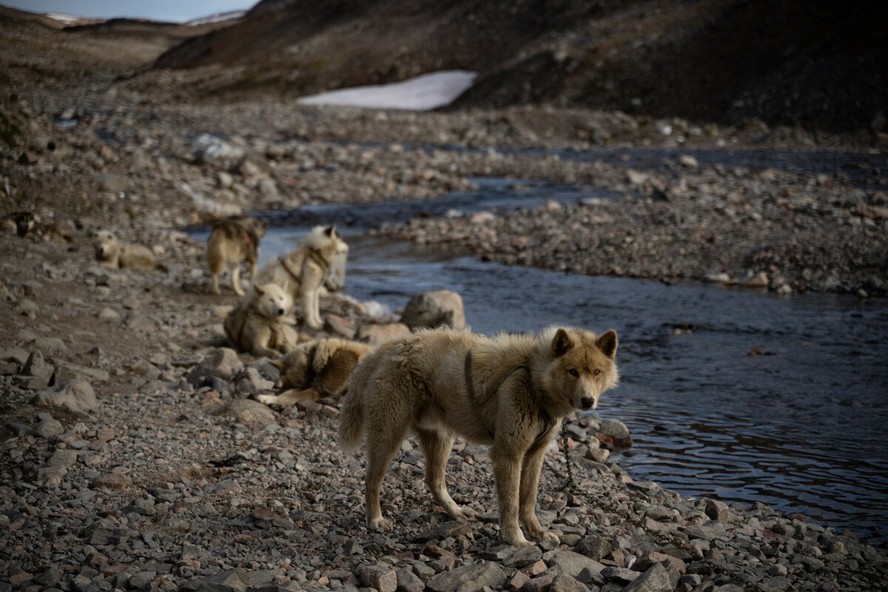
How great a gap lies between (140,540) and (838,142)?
33353mm

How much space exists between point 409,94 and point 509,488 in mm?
61560

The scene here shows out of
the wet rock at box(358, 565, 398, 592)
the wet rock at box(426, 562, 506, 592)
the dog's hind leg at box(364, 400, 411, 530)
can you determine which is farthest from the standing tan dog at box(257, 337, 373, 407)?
the wet rock at box(426, 562, 506, 592)

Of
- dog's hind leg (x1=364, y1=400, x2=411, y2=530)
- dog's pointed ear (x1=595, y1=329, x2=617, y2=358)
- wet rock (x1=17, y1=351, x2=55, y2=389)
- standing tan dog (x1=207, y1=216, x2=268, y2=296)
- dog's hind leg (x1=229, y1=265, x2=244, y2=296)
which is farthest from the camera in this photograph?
dog's hind leg (x1=229, y1=265, x2=244, y2=296)

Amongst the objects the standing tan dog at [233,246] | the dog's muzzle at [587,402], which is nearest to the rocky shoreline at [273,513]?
the dog's muzzle at [587,402]

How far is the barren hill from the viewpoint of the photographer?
39969 mm

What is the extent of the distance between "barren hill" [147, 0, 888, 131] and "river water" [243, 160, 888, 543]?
A: 24339 millimetres

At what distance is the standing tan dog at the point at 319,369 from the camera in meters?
8.88

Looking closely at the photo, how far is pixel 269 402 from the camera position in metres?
8.54

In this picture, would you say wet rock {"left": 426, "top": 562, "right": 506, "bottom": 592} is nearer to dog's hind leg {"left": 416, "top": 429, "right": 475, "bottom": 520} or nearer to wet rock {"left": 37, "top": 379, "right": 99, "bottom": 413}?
dog's hind leg {"left": 416, "top": 429, "right": 475, "bottom": 520}

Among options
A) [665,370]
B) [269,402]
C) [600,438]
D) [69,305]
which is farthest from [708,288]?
[69,305]

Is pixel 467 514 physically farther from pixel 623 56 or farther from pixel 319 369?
pixel 623 56

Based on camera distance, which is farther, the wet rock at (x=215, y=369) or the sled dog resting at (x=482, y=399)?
the wet rock at (x=215, y=369)

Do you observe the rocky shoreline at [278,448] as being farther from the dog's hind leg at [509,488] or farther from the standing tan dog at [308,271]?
the standing tan dog at [308,271]

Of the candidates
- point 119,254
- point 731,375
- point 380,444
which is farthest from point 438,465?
point 119,254
